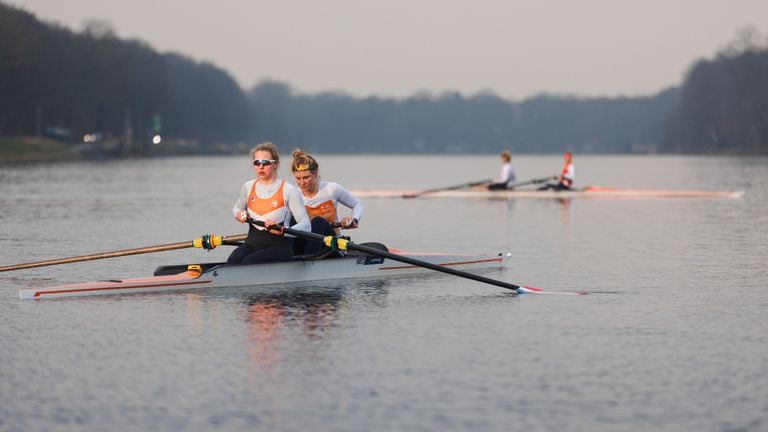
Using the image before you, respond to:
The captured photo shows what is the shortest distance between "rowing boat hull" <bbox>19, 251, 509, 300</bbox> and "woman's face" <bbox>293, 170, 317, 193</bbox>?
96 centimetres

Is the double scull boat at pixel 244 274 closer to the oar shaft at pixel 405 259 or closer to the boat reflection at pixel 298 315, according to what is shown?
the boat reflection at pixel 298 315

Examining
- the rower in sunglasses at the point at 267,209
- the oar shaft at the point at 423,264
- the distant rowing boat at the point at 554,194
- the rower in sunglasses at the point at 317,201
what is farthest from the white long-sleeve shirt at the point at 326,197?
the distant rowing boat at the point at 554,194

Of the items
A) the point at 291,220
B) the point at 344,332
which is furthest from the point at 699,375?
the point at 291,220

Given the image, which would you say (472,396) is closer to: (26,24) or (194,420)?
(194,420)

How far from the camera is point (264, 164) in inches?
524

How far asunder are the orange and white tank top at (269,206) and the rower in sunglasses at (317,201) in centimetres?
75

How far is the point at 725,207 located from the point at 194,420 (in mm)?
27504

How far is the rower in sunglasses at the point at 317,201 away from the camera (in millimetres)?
14336

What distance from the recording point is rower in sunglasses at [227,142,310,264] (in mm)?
13430

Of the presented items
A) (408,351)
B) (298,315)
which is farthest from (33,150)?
(408,351)

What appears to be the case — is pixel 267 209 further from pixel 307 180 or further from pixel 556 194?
pixel 556 194

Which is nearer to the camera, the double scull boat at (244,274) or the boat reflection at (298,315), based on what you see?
the boat reflection at (298,315)

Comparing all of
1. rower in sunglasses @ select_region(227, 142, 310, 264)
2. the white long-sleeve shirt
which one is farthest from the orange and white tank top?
the white long-sleeve shirt

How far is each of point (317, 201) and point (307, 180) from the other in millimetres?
325
